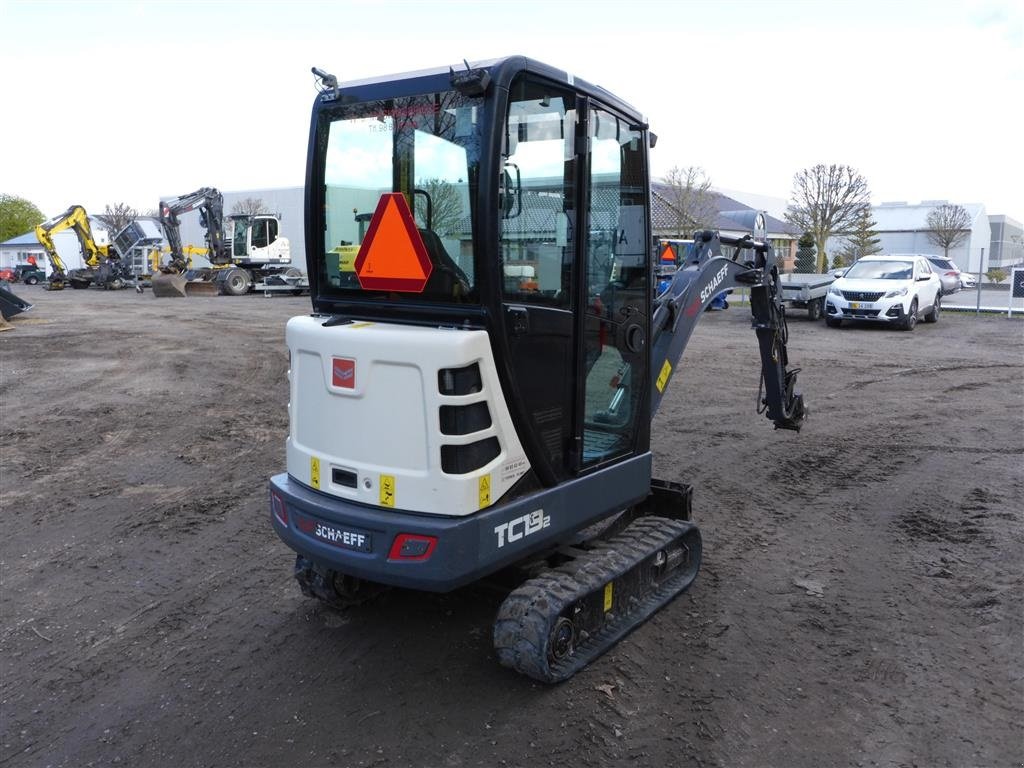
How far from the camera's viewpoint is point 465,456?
3566mm

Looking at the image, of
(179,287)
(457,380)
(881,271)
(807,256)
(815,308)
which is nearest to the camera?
(457,380)

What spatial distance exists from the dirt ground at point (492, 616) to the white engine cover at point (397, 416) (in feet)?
3.27

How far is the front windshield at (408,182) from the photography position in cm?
359

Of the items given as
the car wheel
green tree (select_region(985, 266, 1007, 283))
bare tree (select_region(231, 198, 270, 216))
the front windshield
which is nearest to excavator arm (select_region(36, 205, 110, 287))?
bare tree (select_region(231, 198, 270, 216))

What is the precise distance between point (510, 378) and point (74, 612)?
3101 mm

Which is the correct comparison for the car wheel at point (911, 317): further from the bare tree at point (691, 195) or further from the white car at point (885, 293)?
the bare tree at point (691, 195)

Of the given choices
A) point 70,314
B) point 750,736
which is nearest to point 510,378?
point 750,736

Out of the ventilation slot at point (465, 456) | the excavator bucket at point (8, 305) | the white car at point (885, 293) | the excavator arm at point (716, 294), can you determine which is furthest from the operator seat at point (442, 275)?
the excavator bucket at point (8, 305)

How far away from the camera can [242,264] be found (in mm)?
32906

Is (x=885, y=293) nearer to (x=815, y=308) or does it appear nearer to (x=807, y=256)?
(x=815, y=308)

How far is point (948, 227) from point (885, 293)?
38.7 meters

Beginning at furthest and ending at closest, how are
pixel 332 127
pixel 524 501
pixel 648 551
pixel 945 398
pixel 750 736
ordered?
pixel 945 398 → pixel 648 551 → pixel 332 127 → pixel 524 501 → pixel 750 736

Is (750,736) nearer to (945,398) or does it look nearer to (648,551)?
(648,551)

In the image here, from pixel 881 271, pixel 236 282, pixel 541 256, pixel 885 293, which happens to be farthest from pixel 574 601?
pixel 236 282
